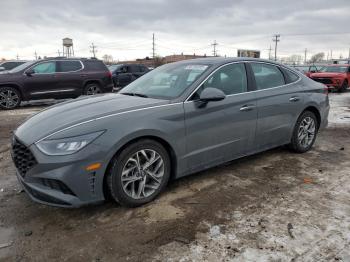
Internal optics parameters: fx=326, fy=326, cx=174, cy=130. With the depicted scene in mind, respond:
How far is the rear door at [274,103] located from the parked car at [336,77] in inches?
540

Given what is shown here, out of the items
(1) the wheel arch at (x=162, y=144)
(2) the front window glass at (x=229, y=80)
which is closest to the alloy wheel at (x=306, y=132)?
(2) the front window glass at (x=229, y=80)

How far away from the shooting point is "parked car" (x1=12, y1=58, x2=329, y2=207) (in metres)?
3.05

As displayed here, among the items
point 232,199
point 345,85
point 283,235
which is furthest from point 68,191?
point 345,85

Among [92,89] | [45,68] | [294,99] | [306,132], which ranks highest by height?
[45,68]

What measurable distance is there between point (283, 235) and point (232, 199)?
0.83m

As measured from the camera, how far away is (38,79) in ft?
35.6

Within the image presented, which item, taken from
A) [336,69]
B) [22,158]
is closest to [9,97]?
[22,158]

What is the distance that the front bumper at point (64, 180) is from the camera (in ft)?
9.73

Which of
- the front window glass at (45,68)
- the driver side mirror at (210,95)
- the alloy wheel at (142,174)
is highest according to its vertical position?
the front window glass at (45,68)

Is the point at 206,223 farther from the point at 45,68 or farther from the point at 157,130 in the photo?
the point at 45,68

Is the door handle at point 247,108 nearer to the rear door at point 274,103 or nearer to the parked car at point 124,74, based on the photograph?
the rear door at point 274,103

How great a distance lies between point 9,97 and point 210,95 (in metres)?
→ 8.87

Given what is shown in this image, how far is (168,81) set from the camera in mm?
4289

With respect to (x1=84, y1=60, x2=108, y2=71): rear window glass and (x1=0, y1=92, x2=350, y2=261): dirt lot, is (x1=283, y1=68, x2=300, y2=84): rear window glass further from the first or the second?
(x1=84, y1=60, x2=108, y2=71): rear window glass
